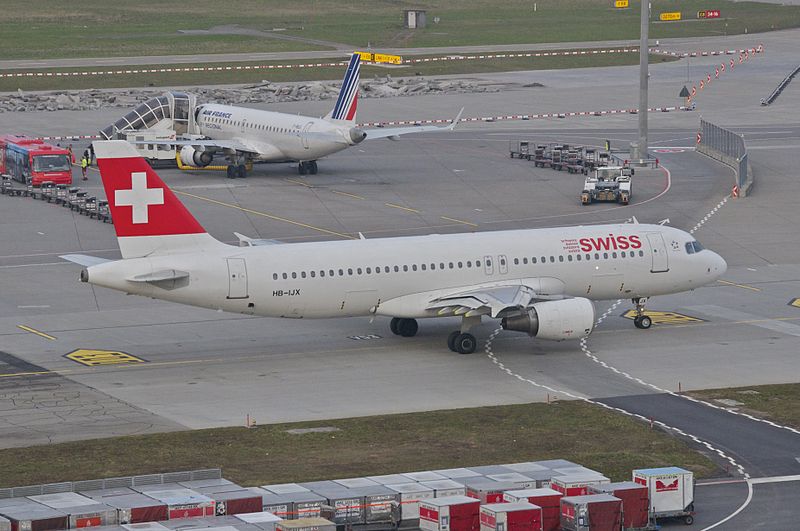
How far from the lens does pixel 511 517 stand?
4006 centimetres

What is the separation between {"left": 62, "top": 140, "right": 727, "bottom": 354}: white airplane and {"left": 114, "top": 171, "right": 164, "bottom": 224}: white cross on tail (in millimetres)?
39

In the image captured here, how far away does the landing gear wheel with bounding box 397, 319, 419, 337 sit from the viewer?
2630 inches

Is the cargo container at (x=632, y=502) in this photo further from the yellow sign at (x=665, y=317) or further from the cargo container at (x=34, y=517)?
the yellow sign at (x=665, y=317)

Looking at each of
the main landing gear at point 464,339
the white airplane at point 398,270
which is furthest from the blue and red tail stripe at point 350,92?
the main landing gear at point 464,339

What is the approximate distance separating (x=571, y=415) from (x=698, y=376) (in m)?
8.11

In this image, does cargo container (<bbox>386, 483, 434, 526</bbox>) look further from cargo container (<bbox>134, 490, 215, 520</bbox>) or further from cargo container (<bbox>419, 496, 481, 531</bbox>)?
cargo container (<bbox>134, 490, 215, 520</bbox>)

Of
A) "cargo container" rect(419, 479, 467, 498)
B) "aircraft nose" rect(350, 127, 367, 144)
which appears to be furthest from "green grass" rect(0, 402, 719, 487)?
"aircraft nose" rect(350, 127, 367, 144)

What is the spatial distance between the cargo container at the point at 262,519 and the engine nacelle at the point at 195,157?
228 feet

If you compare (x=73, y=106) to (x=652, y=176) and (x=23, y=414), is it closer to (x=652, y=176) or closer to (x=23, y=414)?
(x=652, y=176)

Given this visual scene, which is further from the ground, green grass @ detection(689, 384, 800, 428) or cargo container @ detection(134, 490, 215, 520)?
cargo container @ detection(134, 490, 215, 520)

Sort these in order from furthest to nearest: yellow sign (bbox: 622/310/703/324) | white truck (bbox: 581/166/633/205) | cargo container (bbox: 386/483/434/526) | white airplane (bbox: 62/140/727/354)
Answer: white truck (bbox: 581/166/633/205) → yellow sign (bbox: 622/310/703/324) → white airplane (bbox: 62/140/727/354) → cargo container (bbox: 386/483/434/526)

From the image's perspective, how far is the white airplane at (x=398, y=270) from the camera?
59.8 m

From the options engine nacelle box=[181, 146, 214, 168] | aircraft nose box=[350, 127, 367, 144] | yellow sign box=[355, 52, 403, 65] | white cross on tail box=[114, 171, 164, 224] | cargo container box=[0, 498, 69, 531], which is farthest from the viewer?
yellow sign box=[355, 52, 403, 65]

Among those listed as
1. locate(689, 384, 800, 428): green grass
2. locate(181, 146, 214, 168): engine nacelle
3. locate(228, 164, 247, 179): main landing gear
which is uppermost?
locate(181, 146, 214, 168): engine nacelle
